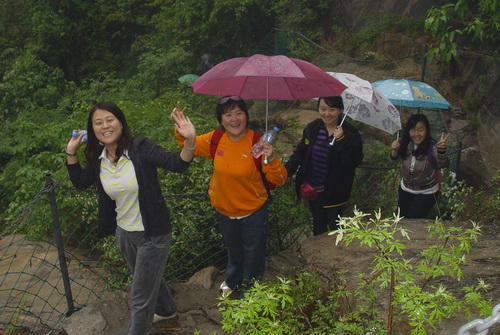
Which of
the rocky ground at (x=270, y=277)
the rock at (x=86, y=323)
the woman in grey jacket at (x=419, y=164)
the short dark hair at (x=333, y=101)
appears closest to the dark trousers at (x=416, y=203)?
the woman in grey jacket at (x=419, y=164)

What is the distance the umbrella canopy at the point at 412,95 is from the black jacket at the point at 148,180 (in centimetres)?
265

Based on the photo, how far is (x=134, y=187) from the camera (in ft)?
9.32

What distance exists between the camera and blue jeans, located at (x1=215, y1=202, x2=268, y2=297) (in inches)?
131

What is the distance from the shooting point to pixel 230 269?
11.7 feet

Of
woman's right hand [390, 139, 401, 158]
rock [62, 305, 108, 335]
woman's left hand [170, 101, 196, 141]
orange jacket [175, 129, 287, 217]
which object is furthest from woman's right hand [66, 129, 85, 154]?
woman's right hand [390, 139, 401, 158]

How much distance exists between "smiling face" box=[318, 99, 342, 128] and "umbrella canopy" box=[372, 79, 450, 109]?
4.05ft

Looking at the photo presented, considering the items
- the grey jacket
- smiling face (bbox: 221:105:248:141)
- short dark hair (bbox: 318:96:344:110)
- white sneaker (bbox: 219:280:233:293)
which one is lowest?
white sneaker (bbox: 219:280:233:293)

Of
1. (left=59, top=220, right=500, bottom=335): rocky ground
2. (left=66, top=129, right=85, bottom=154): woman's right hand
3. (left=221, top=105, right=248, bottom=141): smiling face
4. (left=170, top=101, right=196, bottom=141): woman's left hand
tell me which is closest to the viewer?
(left=170, top=101, right=196, bottom=141): woman's left hand

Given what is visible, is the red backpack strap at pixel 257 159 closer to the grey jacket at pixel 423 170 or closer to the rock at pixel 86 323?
the rock at pixel 86 323

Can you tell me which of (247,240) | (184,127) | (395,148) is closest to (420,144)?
(395,148)

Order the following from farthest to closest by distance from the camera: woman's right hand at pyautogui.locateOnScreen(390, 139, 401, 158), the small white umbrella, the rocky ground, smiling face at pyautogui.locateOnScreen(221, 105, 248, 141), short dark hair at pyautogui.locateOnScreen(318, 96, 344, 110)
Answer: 1. woman's right hand at pyautogui.locateOnScreen(390, 139, 401, 158)
2. the small white umbrella
3. short dark hair at pyautogui.locateOnScreen(318, 96, 344, 110)
4. the rocky ground
5. smiling face at pyautogui.locateOnScreen(221, 105, 248, 141)

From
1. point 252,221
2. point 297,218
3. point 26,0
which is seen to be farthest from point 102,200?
point 26,0

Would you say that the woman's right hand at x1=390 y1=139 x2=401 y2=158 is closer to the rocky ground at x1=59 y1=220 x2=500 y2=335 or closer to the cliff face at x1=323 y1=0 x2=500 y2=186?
the rocky ground at x1=59 y1=220 x2=500 y2=335

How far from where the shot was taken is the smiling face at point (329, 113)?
360 cm
